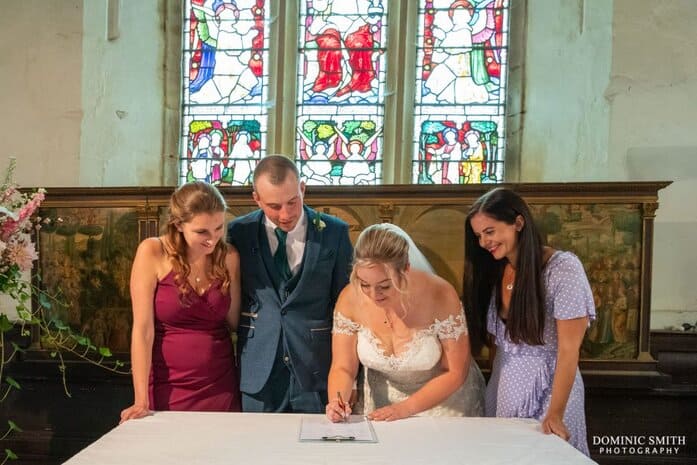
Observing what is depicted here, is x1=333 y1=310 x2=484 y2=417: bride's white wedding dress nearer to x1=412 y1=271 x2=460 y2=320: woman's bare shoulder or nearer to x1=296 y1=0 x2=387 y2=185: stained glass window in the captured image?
x1=412 y1=271 x2=460 y2=320: woman's bare shoulder

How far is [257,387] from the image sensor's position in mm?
2680

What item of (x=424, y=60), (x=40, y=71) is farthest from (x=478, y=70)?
(x=40, y=71)

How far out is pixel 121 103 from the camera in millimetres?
6254

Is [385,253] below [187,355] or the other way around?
the other way around

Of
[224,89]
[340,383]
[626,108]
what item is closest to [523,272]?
[340,383]

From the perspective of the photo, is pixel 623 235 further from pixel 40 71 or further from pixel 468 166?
pixel 40 71

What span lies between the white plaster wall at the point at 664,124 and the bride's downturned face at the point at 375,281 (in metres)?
4.12

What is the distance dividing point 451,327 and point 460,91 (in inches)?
174

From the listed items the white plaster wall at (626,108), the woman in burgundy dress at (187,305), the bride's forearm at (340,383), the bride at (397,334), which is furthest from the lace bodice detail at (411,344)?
the white plaster wall at (626,108)

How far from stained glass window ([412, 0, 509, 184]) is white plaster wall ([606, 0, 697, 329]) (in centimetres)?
114

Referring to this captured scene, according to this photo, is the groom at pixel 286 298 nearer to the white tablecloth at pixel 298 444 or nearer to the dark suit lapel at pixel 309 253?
the dark suit lapel at pixel 309 253

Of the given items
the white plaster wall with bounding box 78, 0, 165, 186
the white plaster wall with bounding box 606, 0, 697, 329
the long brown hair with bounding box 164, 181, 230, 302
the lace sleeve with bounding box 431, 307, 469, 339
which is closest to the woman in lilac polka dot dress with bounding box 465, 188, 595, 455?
the lace sleeve with bounding box 431, 307, 469, 339

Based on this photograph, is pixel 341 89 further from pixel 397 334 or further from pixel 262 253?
pixel 397 334

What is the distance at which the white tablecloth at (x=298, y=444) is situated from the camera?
5.73ft
